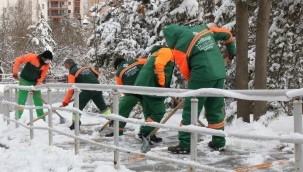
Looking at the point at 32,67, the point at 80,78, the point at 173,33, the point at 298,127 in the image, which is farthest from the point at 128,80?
the point at 298,127

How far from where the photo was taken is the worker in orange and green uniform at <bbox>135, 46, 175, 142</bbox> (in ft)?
22.7

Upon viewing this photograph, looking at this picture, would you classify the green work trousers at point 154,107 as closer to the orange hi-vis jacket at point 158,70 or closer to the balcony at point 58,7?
the orange hi-vis jacket at point 158,70

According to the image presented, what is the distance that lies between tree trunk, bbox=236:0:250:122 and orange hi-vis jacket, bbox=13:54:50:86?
4.61 m

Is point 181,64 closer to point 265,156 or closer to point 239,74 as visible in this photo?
point 265,156

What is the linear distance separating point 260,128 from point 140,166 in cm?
264

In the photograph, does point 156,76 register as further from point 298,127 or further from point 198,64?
point 298,127

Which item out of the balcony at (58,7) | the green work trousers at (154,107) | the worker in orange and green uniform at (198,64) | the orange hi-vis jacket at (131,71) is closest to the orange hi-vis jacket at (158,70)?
the green work trousers at (154,107)

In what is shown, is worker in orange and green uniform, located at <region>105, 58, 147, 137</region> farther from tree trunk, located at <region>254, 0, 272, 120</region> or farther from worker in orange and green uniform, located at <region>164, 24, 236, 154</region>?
tree trunk, located at <region>254, 0, 272, 120</region>

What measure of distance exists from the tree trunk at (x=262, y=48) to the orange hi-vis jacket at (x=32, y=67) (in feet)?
16.4

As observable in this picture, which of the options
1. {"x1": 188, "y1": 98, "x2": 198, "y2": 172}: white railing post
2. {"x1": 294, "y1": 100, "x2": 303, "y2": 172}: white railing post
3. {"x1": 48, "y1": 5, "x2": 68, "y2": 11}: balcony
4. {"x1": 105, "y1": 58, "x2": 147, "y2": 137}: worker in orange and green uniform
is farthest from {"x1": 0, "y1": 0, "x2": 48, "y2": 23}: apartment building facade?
{"x1": 294, "y1": 100, "x2": 303, "y2": 172}: white railing post

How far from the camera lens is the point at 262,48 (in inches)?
337

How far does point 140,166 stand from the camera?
5.57 meters

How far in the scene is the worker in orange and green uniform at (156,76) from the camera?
691 cm

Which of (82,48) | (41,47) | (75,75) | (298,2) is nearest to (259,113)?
(298,2)
